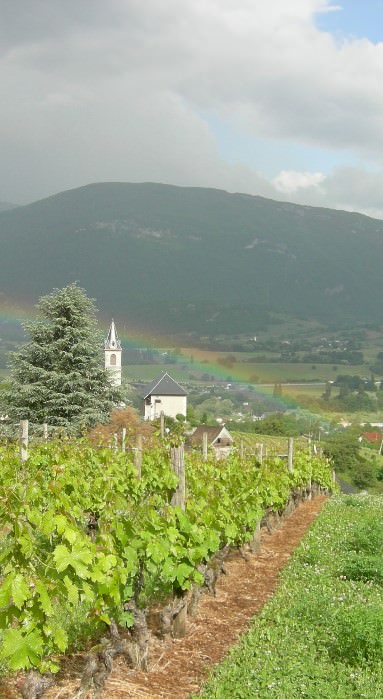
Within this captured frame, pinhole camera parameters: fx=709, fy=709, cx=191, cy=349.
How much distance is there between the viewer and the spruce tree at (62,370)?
3616cm

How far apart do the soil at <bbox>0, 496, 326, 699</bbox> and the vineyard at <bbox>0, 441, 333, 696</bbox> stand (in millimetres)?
222

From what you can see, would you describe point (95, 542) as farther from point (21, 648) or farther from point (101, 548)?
point (21, 648)

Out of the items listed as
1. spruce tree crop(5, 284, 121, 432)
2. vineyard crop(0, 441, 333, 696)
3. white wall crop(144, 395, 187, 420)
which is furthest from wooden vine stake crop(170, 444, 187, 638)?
white wall crop(144, 395, 187, 420)

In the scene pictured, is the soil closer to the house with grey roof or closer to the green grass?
the green grass

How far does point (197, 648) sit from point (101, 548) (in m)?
2.09

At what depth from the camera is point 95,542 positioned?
6.46m

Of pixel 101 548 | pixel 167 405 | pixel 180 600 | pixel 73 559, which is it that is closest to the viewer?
pixel 73 559

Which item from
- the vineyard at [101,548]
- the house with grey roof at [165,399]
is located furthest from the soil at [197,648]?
the house with grey roof at [165,399]

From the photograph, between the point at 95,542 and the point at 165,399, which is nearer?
the point at 95,542

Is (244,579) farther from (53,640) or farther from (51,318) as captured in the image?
(51,318)

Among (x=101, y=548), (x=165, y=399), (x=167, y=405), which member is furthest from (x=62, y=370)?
(x=165, y=399)

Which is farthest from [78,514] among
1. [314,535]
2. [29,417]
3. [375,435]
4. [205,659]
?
[375,435]

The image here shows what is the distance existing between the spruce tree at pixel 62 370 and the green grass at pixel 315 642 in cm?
2612

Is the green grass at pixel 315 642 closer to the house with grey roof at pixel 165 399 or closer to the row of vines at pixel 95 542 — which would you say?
the row of vines at pixel 95 542
